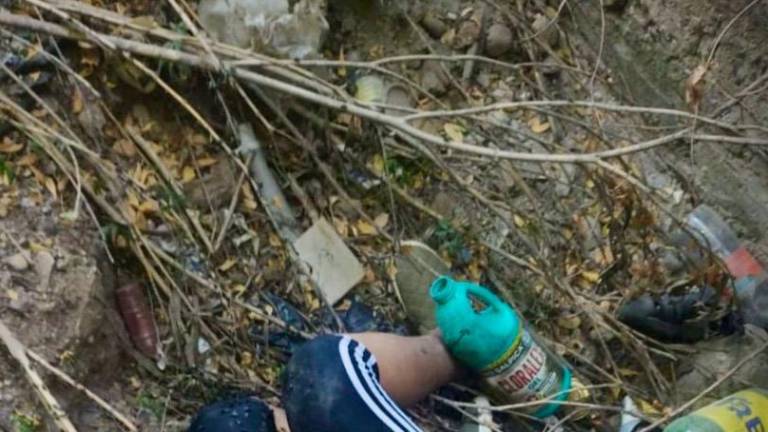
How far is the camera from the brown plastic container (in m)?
1.77

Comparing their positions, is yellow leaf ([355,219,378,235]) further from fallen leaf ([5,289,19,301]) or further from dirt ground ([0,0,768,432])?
fallen leaf ([5,289,19,301])

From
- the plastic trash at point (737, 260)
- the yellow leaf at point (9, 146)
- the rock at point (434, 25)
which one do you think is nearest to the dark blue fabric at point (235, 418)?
the yellow leaf at point (9, 146)

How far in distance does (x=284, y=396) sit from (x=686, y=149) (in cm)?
98

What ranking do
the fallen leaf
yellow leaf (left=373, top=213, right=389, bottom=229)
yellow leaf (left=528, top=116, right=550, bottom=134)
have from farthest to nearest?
yellow leaf (left=528, top=116, right=550, bottom=134), yellow leaf (left=373, top=213, right=389, bottom=229), the fallen leaf

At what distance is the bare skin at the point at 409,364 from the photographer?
5.77 ft

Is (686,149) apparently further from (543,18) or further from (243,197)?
(243,197)

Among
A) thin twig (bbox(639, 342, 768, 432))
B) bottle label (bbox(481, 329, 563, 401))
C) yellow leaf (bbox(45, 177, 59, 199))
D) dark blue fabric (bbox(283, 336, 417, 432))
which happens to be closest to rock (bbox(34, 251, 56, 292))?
yellow leaf (bbox(45, 177, 59, 199))

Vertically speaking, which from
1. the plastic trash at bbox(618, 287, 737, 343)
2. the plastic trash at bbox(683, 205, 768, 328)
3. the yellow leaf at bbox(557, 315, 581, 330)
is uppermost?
the plastic trash at bbox(683, 205, 768, 328)

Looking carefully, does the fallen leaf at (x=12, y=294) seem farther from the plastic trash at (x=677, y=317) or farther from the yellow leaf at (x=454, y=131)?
the plastic trash at (x=677, y=317)

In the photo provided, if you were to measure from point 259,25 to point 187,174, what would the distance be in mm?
286

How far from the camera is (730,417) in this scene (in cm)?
175

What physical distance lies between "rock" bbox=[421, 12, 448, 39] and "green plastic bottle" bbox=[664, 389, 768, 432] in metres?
0.89

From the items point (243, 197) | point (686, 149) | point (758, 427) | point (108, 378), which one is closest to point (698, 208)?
point (686, 149)

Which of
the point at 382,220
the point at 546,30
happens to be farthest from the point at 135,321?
the point at 546,30
